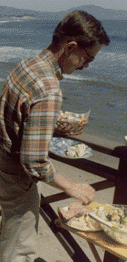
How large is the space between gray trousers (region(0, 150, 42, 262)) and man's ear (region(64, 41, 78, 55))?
778mm

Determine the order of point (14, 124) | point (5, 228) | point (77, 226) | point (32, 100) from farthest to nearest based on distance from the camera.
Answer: point (5, 228)
point (77, 226)
point (14, 124)
point (32, 100)

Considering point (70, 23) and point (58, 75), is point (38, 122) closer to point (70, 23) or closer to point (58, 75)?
point (58, 75)

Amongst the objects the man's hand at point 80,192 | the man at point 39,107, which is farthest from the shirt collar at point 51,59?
the man's hand at point 80,192

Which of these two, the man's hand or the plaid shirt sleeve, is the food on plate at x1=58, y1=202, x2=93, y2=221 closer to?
the man's hand

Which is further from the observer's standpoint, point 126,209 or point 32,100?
point 126,209

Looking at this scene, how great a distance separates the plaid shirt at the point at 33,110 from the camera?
1.39 meters

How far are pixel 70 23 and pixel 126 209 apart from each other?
1.24 meters

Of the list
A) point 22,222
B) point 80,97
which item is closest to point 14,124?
point 22,222

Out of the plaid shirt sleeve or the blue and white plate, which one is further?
the blue and white plate

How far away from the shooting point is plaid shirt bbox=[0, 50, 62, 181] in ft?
4.55

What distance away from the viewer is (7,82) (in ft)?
5.20

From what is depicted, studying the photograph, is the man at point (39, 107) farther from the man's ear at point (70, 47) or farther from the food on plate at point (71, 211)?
the food on plate at point (71, 211)

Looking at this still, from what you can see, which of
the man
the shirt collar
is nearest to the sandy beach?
the man

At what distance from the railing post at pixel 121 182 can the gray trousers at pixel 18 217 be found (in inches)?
25.0
